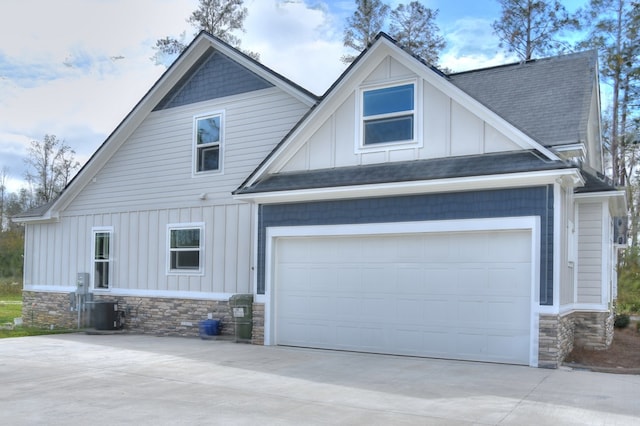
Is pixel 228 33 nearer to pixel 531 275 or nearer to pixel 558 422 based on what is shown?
pixel 531 275

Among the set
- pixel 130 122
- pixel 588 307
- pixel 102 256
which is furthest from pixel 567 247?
pixel 102 256

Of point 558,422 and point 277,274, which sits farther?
point 277,274

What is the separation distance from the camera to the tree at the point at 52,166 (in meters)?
40.7

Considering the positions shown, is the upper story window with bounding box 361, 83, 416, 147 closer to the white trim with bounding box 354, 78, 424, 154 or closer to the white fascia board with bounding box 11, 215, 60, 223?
the white trim with bounding box 354, 78, 424, 154

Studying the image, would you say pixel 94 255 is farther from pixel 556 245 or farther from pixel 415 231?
pixel 556 245

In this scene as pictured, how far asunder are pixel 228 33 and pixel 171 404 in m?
25.2

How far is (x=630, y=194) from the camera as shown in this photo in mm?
30297

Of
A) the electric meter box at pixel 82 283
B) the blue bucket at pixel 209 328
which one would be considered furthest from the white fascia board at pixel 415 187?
the electric meter box at pixel 82 283

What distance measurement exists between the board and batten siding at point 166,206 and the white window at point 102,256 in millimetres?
194

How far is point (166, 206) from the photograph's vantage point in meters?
16.2

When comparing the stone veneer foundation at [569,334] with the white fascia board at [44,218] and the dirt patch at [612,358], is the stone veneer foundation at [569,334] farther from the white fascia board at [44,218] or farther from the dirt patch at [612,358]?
the white fascia board at [44,218]

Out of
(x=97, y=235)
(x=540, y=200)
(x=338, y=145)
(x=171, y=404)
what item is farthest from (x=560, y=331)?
(x=97, y=235)

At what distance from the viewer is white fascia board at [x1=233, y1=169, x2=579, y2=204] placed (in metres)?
9.82

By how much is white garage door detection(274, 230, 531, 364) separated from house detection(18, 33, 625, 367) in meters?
0.03
